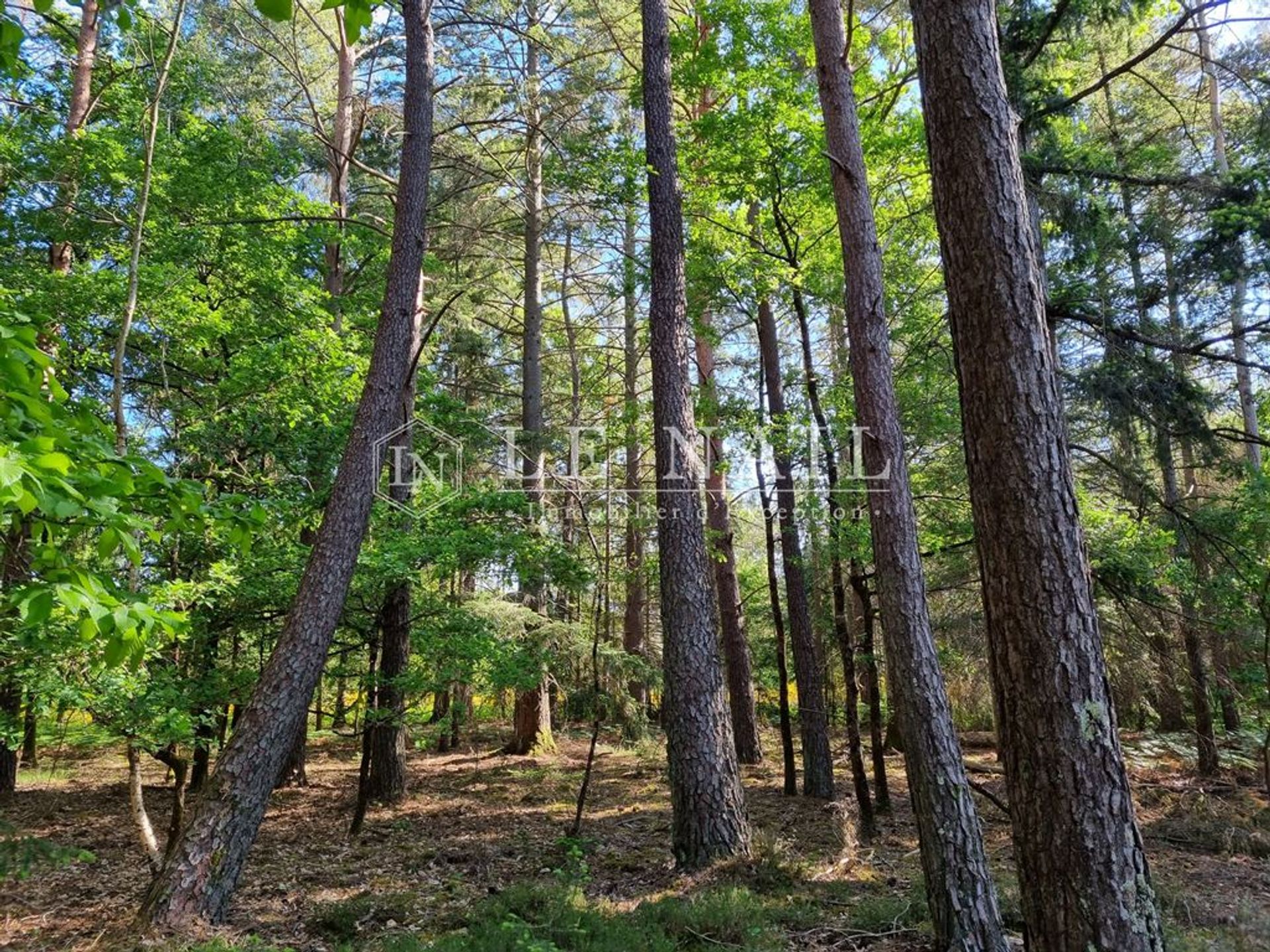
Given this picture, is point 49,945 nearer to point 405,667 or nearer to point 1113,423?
point 405,667

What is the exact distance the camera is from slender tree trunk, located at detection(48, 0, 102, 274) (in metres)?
7.99

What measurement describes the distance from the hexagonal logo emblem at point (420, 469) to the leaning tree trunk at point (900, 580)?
15.7ft

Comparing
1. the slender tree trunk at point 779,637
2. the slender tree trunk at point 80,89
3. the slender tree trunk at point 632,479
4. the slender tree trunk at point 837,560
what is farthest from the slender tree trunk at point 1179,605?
the slender tree trunk at point 80,89

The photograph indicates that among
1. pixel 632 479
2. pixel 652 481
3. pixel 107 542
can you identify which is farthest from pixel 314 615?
pixel 632 479

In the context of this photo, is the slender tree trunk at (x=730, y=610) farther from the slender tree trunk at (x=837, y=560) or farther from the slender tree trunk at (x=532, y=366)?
the slender tree trunk at (x=532, y=366)

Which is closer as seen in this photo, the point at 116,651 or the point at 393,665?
the point at 116,651

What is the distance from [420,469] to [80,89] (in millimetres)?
6123

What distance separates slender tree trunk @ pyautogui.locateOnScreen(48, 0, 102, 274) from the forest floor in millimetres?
6167

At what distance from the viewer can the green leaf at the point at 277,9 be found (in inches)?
48.8

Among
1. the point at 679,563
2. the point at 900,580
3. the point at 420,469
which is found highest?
the point at 420,469

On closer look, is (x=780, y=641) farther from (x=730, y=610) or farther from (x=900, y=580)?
(x=900, y=580)

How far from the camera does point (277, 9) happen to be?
1.28 metres

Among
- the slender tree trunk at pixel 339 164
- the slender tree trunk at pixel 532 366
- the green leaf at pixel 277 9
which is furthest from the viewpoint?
the slender tree trunk at pixel 532 366

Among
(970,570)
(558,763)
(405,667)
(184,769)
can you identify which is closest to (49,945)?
(184,769)
